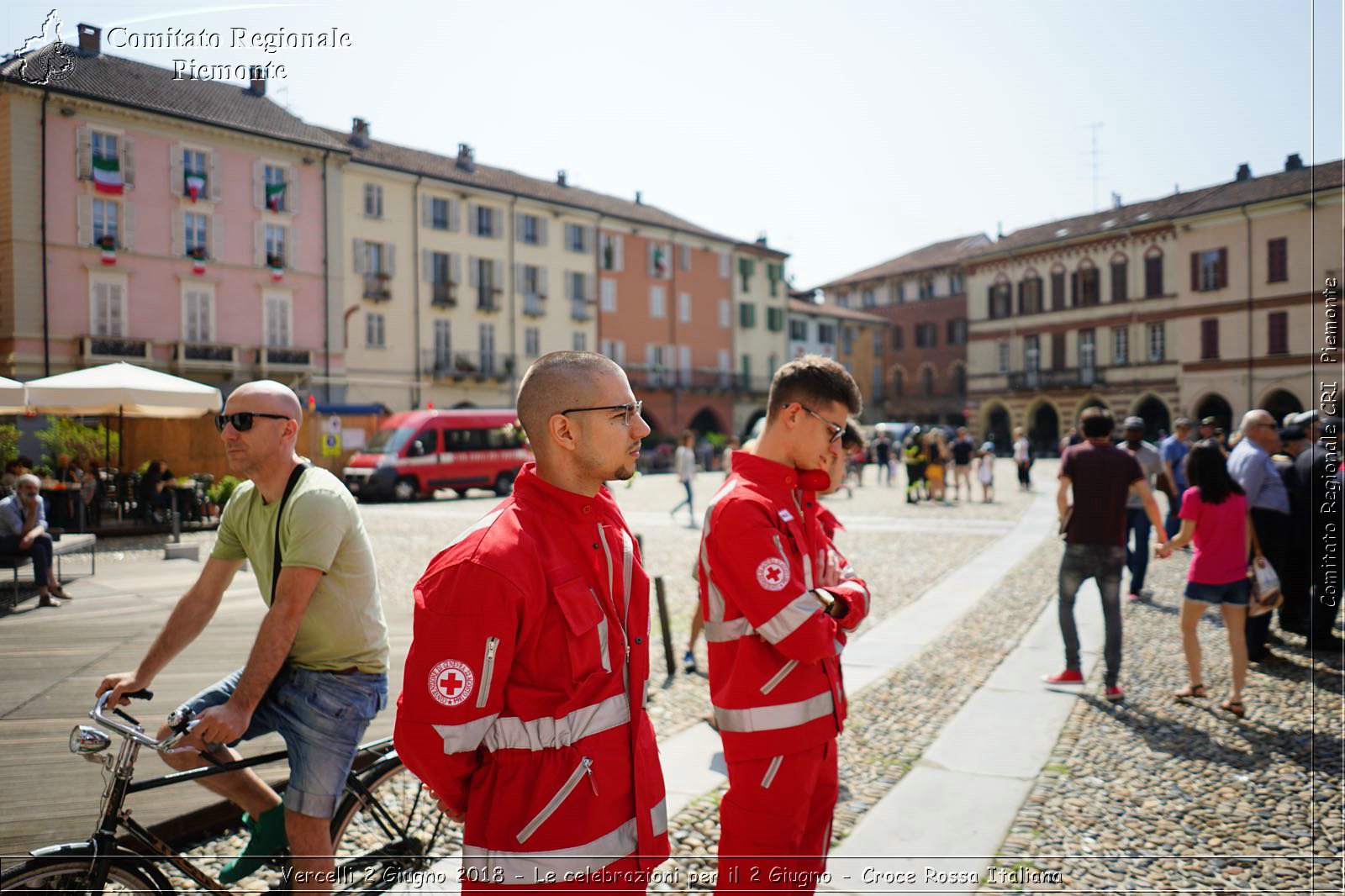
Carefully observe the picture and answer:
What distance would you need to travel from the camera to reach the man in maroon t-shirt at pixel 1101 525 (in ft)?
18.9

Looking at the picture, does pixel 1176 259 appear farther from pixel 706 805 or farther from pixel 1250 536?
pixel 706 805

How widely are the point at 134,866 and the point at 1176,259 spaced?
49.8 meters

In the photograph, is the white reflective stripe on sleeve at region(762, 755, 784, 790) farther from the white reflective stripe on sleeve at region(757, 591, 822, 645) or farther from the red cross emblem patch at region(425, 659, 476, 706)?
the red cross emblem patch at region(425, 659, 476, 706)

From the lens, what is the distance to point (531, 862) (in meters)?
1.74

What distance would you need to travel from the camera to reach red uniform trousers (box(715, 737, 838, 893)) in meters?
2.40

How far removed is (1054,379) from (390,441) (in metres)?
40.1

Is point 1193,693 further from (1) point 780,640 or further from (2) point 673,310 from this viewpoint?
(2) point 673,310

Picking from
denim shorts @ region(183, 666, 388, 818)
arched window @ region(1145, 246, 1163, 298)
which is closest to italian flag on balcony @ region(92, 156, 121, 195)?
denim shorts @ region(183, 666, 388, 818)

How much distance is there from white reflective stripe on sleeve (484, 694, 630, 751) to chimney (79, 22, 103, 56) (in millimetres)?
2350

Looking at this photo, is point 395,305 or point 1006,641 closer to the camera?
point 1006,641

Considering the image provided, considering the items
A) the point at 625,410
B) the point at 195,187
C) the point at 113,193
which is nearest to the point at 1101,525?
the point at 625,410

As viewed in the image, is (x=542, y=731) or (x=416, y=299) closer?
(x=542, y=731)

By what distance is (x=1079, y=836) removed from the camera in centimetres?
382

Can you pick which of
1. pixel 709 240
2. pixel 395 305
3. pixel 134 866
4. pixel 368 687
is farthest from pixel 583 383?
pixel 709 240
